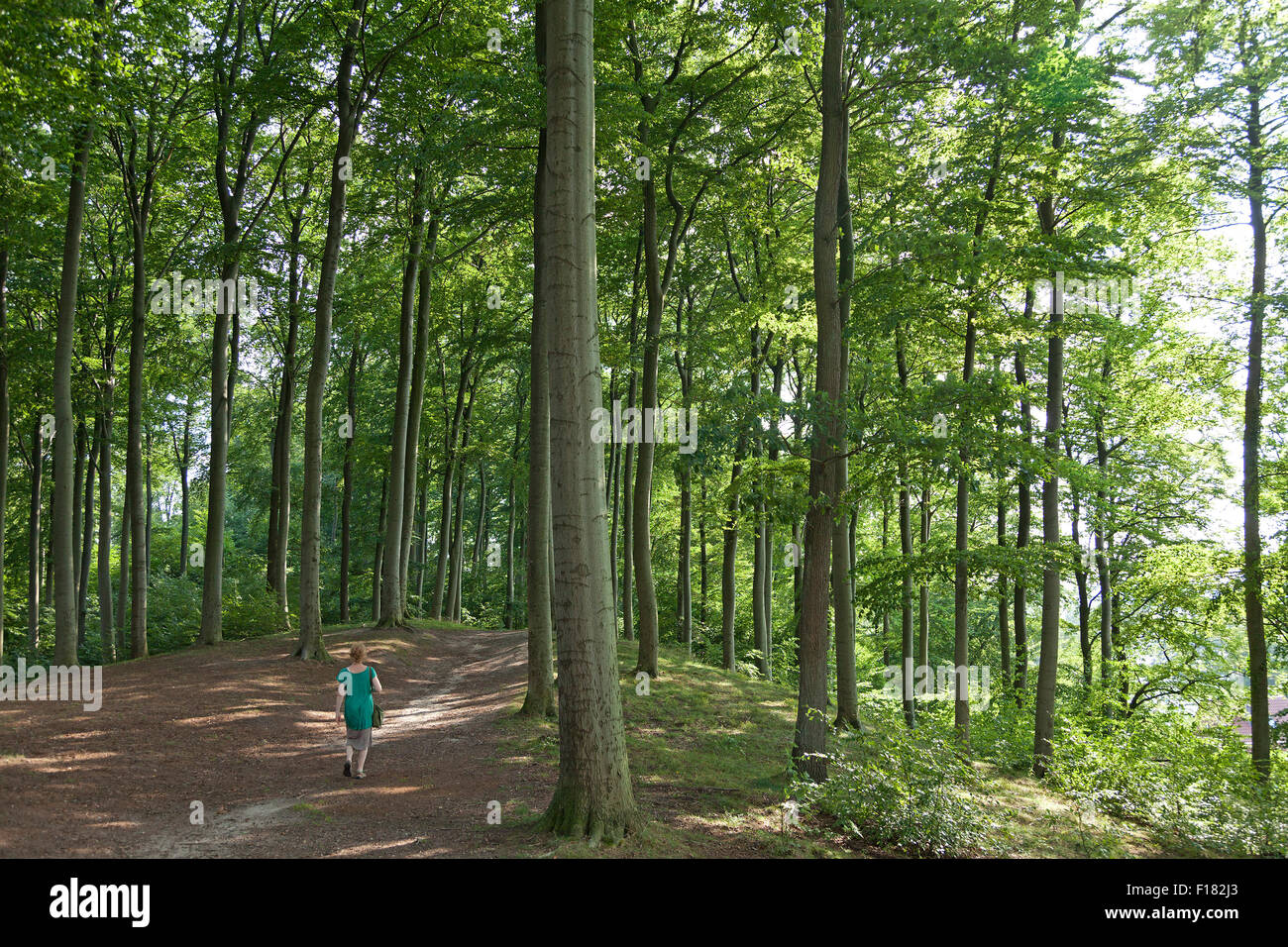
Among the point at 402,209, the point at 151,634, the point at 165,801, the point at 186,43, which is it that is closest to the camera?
the point at 165,801

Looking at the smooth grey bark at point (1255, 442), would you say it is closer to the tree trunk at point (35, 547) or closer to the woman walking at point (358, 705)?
the woman walking at point (358, 705)

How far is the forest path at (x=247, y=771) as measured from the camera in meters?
6.35

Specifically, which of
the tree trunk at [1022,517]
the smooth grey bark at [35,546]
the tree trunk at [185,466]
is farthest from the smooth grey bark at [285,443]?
the tree trunk at [1022,517]

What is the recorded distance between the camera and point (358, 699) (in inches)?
347

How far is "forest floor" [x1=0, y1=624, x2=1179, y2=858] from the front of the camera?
6430mm

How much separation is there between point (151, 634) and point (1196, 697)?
90.5 feet

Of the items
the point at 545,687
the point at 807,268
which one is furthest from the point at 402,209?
the point at 545,687

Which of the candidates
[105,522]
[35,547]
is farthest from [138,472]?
[105,522]

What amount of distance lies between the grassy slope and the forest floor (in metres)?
0.04

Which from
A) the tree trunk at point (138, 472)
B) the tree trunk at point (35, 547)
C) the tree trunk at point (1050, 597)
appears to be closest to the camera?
the tree trunk at point (1050, 597)

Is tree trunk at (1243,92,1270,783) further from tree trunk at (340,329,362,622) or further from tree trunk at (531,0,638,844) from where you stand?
tree trunk at (340,329,362,622)

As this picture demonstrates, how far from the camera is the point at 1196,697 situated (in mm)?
18125

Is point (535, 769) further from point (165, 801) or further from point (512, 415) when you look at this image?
point (512, 415)

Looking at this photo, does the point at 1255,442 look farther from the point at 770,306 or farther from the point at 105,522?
the point at 105,522
